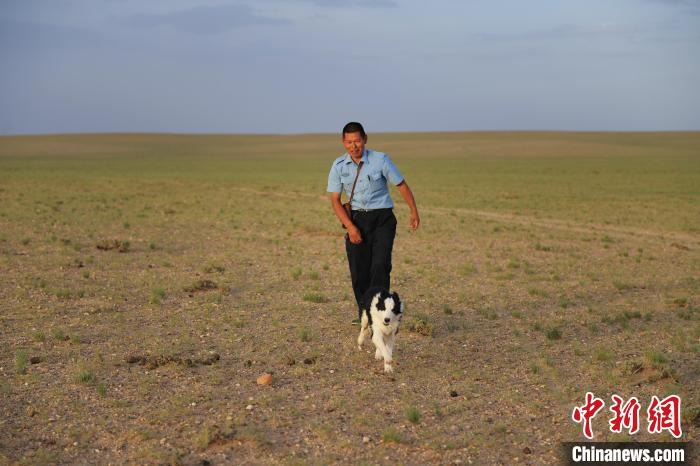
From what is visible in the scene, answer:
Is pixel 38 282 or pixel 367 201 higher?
pixel 367 201

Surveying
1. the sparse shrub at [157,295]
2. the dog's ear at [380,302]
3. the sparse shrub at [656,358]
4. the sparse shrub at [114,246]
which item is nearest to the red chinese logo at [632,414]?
the sparse shrub at [656,358]

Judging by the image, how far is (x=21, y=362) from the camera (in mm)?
8938

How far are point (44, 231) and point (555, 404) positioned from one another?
17861mm

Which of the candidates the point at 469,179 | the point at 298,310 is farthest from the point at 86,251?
the point at 469,179

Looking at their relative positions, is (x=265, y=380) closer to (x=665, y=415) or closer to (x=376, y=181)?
(x=376, y=181)

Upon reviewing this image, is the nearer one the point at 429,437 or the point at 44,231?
the point at 429,437

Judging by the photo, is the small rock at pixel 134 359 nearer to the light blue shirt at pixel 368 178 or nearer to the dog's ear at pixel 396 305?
the light blue shirt at pixel 368 178

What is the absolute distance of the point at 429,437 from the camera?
6773mm

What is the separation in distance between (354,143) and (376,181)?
0.50m

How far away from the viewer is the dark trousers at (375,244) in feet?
29.7

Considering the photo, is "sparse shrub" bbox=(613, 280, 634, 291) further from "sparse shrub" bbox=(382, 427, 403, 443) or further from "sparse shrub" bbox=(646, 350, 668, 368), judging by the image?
"sparse shrub" bbox=(382, 427, 403, 443)

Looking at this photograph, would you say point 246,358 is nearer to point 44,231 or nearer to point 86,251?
point 86,251

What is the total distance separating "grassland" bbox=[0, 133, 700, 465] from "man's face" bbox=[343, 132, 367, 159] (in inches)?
86.6

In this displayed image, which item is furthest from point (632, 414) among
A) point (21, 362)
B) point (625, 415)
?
point (21, 362)
